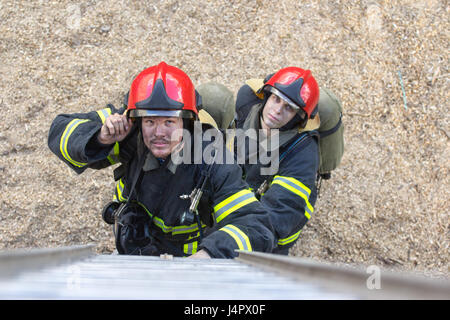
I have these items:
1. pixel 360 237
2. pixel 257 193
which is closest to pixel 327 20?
pixel 360 237

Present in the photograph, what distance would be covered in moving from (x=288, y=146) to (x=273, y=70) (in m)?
2.37

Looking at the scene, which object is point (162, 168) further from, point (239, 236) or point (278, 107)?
point (278, 107)

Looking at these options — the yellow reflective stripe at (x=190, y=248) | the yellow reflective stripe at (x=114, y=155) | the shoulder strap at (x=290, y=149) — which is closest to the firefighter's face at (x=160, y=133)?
the yellow reflective stripe at (x=114, y=155)

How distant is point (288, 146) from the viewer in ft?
11.2

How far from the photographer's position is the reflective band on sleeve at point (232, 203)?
2557mm

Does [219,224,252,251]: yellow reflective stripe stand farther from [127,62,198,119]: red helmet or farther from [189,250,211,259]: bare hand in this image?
[127,62,198,119]: red helmet

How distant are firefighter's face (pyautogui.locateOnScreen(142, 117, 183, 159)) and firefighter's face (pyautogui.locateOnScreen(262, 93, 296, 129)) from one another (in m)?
1.15

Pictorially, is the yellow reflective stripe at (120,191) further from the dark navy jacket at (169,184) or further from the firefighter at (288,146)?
the firefighter at (288,146)

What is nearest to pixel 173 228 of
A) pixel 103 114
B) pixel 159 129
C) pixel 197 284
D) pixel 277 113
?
pixel 159 129

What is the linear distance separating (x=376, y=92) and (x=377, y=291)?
5.18 m

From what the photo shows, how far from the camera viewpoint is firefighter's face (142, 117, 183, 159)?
2510 mm

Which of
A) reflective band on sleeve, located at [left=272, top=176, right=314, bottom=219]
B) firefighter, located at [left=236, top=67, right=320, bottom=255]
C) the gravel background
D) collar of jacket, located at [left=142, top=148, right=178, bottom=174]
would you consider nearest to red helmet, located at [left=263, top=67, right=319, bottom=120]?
firefighter, located at [left=236, top=67, right=320, bottom=255]
